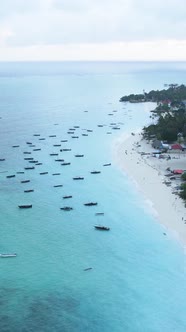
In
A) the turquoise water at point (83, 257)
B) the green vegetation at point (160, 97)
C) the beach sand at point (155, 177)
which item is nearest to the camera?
the turquoise water at point (83, 257)

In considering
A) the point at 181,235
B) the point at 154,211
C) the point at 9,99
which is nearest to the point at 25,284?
the point at 181,235

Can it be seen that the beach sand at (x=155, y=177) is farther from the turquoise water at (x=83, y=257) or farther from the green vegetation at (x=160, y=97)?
the green vegetation at (x=160, y=97)

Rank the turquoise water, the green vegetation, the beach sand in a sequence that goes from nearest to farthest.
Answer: the turquoise water → the beach sand → the green vegetation

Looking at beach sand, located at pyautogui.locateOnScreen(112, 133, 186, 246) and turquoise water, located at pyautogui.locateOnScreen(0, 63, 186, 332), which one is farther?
beach sand, located at pyautogui.locateOnScreen(112, 133, 186, 246)

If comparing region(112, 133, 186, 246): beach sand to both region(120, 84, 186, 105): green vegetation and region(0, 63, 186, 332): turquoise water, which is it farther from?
region(120, 84, 186, 105): green vegetation

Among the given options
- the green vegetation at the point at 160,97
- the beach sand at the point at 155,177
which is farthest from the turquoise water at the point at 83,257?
the green vegetation at the point at 160,97

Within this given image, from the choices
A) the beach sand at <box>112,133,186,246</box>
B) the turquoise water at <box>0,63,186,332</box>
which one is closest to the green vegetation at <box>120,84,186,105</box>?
the beach sand at <box>112,133,186,246</box>

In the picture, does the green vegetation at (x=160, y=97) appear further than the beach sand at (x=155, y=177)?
Yes

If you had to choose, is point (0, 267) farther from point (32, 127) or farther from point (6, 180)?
point (32, 127)
